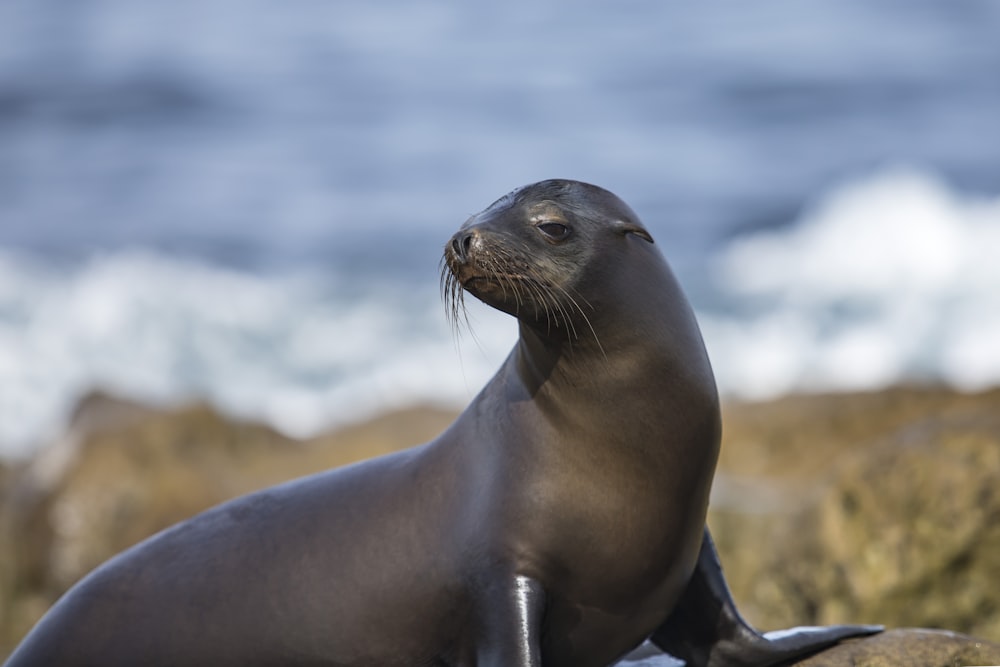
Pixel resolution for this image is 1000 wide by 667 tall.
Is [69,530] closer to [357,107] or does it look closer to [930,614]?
[930,614]

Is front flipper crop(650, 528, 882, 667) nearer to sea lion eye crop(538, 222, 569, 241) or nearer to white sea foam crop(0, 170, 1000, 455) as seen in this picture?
sea lion eye crop(538, 222, 569, 241)

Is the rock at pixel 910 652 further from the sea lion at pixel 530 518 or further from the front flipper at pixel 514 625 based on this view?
the front flipper at pixel 514 625

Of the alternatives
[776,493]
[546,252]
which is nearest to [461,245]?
[546,252]

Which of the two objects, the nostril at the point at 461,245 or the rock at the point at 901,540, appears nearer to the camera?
the nostril at the point at 461,245

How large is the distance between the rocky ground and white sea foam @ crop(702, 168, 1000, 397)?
6.50m

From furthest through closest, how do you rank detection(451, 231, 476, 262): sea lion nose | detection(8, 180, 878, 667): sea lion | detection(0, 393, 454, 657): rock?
detection(0, 393, 454, 657): rock
detection(8, 180, 878, 667): sea lion
detection(451, 231, 476, 262): sea lion nose

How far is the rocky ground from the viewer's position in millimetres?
7266

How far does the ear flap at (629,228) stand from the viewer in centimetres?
484

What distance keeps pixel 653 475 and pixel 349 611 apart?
1.09m

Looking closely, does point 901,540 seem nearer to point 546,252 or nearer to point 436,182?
point 546,252

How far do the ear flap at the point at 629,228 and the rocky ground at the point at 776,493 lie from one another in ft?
9.62

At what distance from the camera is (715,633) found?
5.28m

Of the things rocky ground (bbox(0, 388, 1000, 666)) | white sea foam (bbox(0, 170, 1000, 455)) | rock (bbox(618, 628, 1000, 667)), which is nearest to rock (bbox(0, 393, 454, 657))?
rocky ground (bbox(0, 388, 1000, 666))

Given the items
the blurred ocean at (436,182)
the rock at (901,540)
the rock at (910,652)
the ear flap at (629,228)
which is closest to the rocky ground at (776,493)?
the rock at (901,540)
